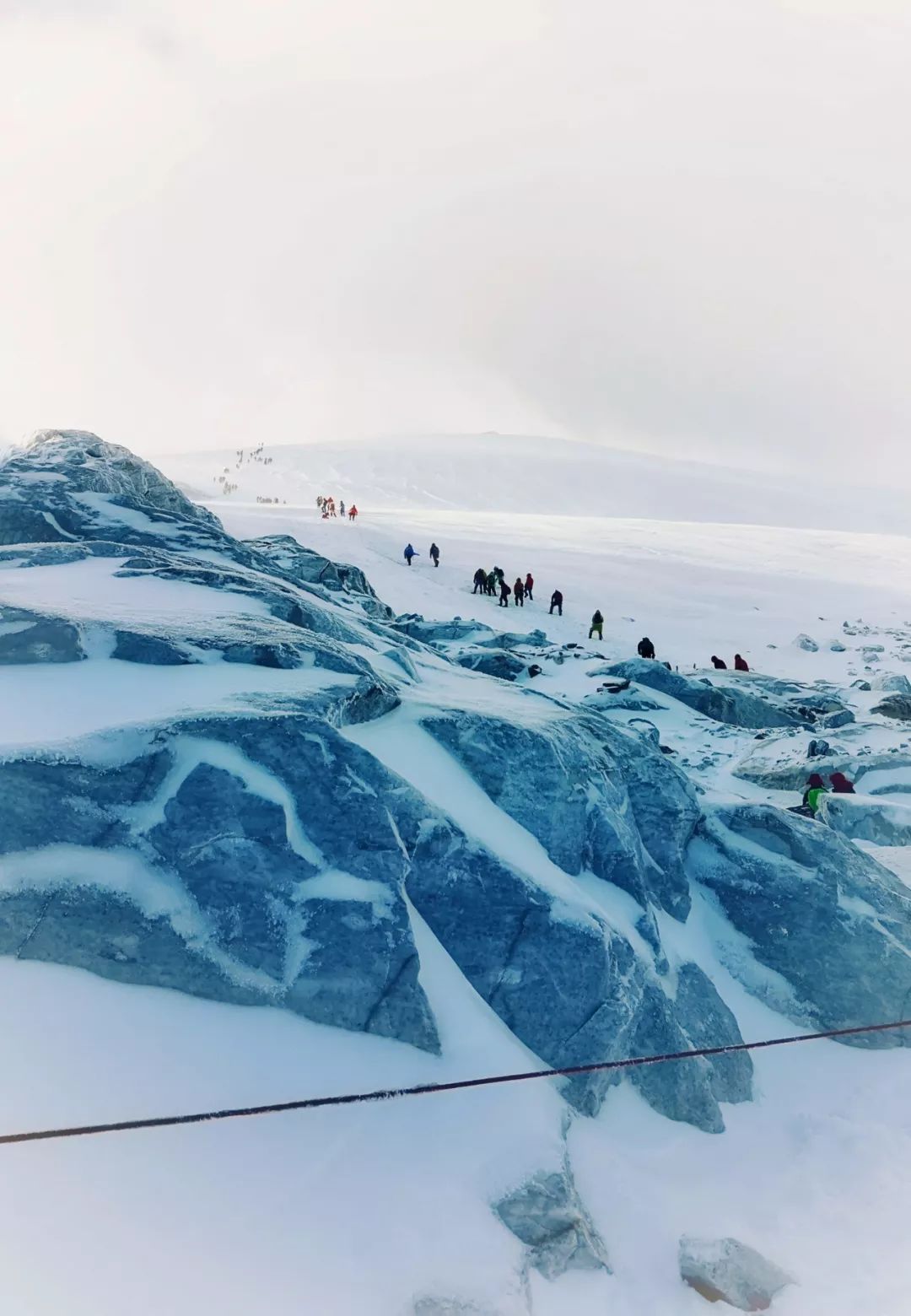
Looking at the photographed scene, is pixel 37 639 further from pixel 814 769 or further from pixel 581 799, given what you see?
pixel 814 769

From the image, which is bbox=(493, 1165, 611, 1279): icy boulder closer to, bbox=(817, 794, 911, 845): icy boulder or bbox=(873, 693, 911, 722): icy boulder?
bbox=(817, 794, 911, 845): icy boulder

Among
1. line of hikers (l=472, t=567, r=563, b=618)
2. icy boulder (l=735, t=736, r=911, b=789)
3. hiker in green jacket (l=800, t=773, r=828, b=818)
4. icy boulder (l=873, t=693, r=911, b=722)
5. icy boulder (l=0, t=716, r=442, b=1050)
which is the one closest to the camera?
icy boulder (l=0, t=716, r=442, b=1050)

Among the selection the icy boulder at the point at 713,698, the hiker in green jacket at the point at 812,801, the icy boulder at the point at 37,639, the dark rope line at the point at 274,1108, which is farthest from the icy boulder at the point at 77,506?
the icy boulder at the point at 713,698

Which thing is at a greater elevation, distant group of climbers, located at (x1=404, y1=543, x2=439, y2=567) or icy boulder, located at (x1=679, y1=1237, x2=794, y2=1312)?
distant group of climbers, located at (x1=404, y1=543, x2=439, y2=567)

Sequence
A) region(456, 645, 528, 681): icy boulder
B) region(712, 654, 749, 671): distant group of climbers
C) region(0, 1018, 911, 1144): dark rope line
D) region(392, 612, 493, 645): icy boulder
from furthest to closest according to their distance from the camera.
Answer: region(712, 654, 749, 671): distant group of climbers → region(392, 612, 493, 645): icy boulder → region(456, 645, 528, 681): icy boulder → region(0, 1018, 911, 1144): dark rope line

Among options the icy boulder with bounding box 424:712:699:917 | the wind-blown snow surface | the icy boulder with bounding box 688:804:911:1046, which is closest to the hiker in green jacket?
the icy boulder with bounding box 688:804:911:1046

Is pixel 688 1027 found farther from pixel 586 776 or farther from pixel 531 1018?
pixel 586 776

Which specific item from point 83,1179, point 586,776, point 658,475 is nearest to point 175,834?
point 83,1179
